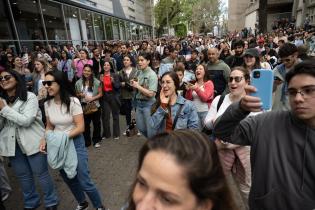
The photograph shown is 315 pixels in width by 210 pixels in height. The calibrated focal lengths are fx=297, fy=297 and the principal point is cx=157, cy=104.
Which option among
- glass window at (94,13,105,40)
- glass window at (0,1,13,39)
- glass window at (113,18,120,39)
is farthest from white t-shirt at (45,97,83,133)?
glass window at (113,18,120,39)

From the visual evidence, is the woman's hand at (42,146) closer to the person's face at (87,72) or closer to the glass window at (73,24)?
the person's face at (87,72)

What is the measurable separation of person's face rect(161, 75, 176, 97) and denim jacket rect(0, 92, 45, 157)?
5.46 feet

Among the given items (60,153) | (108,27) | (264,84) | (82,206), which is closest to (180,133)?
(264,84)

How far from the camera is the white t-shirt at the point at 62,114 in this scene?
3.61m

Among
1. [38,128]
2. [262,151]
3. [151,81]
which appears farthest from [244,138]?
[151,81]

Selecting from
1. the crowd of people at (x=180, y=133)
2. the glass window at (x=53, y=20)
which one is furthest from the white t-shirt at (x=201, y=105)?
the glass window at (x=53, y=20)

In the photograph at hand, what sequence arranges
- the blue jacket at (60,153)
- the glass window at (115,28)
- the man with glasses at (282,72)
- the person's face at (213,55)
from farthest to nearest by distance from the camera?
the glass window at (115,28)
the person's face at (213,55)
the man with glasses at (282,72)
the blue jacket at (60,153)

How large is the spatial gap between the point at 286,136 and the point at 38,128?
9.55ft

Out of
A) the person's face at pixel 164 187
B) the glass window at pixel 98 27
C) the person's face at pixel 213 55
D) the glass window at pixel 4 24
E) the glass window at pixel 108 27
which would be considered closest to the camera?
the person's face at pixel 164 187

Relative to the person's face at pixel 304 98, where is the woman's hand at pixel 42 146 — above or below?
below

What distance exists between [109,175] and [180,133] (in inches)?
155

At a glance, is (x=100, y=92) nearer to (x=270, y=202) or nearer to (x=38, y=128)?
(x=38, y=128)

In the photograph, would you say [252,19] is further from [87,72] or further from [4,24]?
[87,72]

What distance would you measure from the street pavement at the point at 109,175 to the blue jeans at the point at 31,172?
46 centimetres
